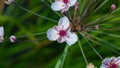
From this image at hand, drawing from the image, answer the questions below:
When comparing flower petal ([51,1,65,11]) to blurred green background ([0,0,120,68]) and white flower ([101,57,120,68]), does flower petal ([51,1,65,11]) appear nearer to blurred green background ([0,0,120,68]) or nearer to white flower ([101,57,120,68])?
white flower ([101,57,120,68])

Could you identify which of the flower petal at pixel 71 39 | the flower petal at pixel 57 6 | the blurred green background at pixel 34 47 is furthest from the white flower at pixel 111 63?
the blurred green background at pixel 34 47

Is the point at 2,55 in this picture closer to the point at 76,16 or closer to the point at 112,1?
the point at 112,1

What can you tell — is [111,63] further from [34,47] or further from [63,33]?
[34,47]

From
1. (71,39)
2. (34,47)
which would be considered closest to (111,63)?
(71,39)

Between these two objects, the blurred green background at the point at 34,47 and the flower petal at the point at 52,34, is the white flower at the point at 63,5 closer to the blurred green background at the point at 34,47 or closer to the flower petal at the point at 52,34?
the flower petal at the point at 52,34

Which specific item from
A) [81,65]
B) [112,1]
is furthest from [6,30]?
[112,1]

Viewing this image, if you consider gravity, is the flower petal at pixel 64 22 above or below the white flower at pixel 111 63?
above

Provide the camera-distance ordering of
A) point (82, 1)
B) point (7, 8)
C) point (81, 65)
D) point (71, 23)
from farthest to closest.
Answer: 1. point (7, 8)
2. point (81, 65)
3. point (82, 1)
4. point (71, 23)

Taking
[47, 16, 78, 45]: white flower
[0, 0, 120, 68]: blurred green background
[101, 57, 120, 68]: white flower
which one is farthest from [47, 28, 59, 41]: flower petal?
[0, 0, 120, 68]: blurred green background
